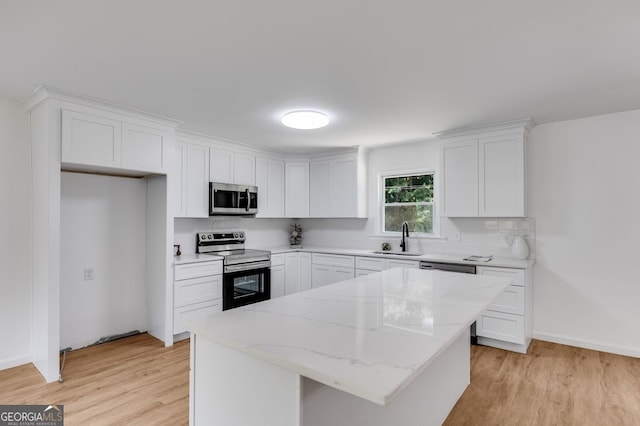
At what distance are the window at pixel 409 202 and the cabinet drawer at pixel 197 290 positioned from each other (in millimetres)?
2501

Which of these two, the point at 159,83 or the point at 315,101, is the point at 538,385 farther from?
the point at 159,83

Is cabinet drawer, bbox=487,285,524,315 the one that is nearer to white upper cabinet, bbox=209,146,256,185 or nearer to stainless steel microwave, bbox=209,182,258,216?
stainless steel microwave, bbox=209,182,258,216

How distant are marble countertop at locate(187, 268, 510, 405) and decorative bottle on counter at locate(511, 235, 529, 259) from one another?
1753mm

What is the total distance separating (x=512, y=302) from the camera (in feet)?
11.1

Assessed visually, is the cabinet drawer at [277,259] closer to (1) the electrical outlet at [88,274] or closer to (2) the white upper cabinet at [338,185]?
(2) the white upper cabinet at [338,185]

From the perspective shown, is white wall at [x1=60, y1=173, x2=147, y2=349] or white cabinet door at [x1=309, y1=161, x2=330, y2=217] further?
white cabinet door at [x1=309, y1=161, x2=330, y2=217]

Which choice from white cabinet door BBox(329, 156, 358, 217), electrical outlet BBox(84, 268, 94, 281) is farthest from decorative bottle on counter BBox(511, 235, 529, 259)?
electrical outlet BBox(84, 268, 94, 281)

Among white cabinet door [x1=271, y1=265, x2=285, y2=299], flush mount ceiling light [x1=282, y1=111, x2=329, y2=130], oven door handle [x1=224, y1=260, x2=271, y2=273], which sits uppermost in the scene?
flush mount ceiling light [x1=282, y1=111, x2=329, y2=130]

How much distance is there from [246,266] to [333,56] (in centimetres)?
287

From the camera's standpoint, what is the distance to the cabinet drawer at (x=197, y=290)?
3.62 m

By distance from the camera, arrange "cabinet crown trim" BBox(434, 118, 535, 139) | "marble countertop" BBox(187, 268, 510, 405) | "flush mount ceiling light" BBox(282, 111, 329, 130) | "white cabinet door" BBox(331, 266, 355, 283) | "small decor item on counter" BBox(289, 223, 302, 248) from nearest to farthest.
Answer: "marble countertop" BBox(187, 268, 510, 405), "flush mount ceiling light" BBox(282, 111, 329, 130), "cabinet crown trim" BBox(434, 118, 535, 139), "white cabinet door" BBox(331, 266, 355, 283), "small decor item on counter" BBox(289, 223, 302, 248)

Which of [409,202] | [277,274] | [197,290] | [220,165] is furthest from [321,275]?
[220,165]

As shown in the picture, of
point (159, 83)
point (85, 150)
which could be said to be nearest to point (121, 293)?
point (85, 150)

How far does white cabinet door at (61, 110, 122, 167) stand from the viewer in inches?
110
